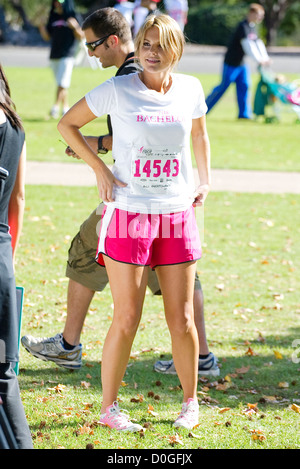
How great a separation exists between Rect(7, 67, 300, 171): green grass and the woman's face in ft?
27.3

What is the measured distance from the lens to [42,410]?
4379mm

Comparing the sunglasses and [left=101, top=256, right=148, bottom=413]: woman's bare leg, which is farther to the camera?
the sunglasses

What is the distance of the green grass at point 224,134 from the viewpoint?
12.6 m

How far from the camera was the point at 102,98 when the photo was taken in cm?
382

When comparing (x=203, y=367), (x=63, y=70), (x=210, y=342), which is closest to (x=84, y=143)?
(x=203, y=367)

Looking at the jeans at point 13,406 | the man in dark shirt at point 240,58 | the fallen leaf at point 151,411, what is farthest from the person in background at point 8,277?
the man in dark shirt at point 240,58

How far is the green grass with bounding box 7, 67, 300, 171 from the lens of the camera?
41.5ft

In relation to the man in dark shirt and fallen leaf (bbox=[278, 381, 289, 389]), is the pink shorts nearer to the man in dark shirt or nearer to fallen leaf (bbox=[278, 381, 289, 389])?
fallen leaf (bbox=[278, 381, 289, 389])

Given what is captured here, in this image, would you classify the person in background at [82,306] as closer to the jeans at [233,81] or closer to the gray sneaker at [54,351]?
the gray sneaker at [54,351]

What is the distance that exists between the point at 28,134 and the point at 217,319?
8.47 metres

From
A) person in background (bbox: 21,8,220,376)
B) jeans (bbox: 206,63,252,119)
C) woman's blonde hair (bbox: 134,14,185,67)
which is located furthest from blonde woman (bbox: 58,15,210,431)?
jeans (bbox: 206,63,252,119)

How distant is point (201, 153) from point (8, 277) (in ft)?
4.41

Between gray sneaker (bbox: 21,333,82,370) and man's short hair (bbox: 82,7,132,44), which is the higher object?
man's short hair (bbox: 82,7,132,44)

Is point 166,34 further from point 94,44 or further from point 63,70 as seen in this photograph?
point 63,70
